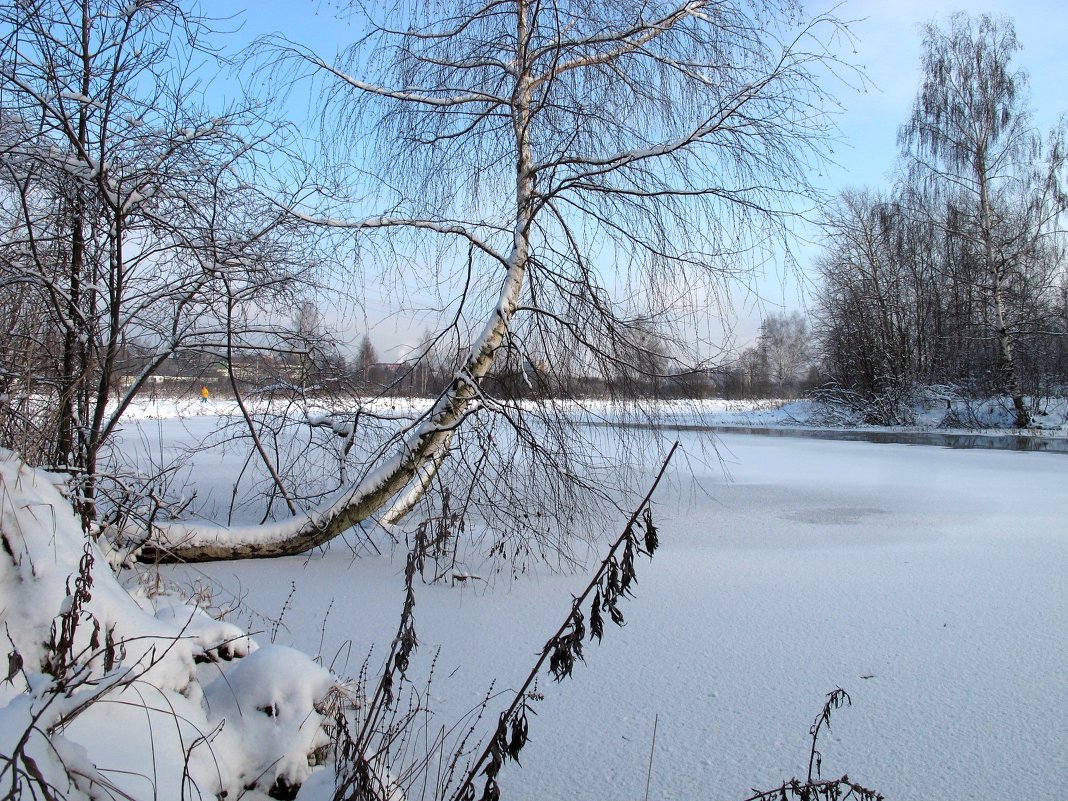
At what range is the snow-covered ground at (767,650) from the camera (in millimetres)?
2289

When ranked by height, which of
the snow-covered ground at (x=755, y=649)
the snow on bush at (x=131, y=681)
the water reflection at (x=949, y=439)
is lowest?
the water reflection at (x=949, y=439)

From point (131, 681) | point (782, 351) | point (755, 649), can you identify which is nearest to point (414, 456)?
point (755, 649)

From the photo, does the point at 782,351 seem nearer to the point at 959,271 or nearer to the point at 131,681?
the point at 959,271

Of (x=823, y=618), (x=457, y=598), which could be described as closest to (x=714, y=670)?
(x=823, y=618)

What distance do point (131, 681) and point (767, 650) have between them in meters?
2.72

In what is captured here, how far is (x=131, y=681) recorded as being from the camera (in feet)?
4.25

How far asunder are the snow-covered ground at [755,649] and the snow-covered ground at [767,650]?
12mm

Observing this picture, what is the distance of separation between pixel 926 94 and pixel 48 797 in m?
24.3

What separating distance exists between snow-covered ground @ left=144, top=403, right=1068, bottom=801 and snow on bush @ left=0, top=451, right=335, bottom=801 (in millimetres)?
746

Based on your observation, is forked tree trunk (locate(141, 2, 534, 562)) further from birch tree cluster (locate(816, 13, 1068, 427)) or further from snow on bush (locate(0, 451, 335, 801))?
birch tree cluster (locate(816, 13, 1068, 427))

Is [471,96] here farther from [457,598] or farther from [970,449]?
[970,449]

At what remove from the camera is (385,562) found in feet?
16.1

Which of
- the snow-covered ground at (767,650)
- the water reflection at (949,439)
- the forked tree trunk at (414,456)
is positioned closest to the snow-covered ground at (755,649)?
the snow-covered ground at (767,650)

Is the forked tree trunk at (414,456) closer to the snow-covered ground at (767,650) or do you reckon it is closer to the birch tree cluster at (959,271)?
the snow-covered ground at (767,650)
